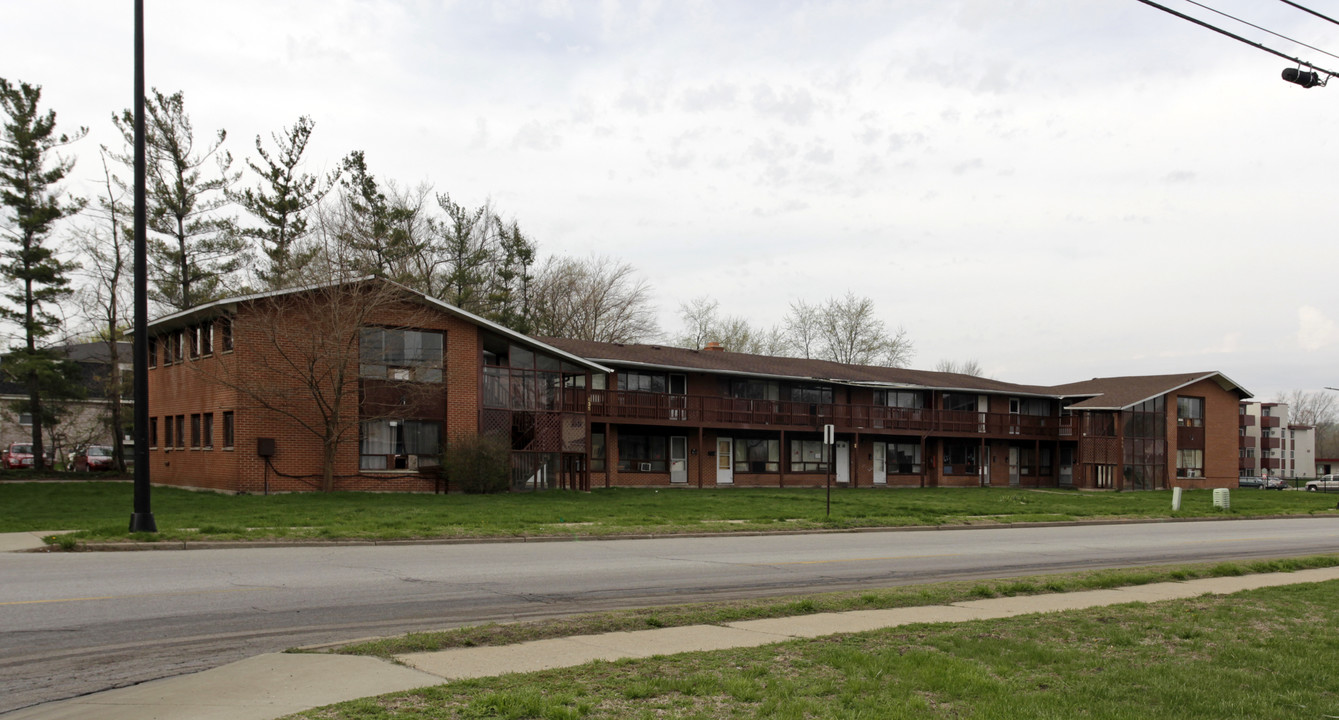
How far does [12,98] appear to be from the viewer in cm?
4378

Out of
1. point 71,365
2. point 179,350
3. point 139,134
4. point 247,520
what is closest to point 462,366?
point 179,350

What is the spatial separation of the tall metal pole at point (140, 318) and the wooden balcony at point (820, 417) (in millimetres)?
22895

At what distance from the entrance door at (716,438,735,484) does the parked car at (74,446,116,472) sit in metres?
28.7

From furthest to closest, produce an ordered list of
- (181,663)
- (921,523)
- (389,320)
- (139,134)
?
(389,320)
(921,523)
(139,134)
(181,663)

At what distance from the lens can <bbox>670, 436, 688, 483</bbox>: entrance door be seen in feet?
145

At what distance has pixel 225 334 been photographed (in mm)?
32156

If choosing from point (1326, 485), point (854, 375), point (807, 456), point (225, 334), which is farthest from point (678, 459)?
point (1326, 485)

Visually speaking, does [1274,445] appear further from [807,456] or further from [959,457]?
[807,456]

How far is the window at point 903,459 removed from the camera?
171ft

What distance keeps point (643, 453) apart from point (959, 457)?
742 inches

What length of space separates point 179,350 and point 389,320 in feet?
28.2

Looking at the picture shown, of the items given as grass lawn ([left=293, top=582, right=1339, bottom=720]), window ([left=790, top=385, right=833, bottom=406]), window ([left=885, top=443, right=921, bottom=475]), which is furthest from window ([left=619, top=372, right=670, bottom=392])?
grass lawn ([left=293, top=582, right=1339, bottom=720])

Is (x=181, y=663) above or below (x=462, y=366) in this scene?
below

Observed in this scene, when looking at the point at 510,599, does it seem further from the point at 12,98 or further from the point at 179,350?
the point at 12,98
